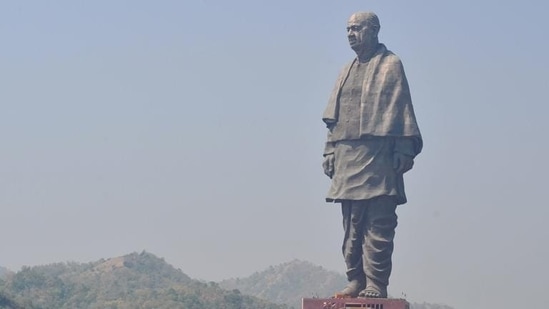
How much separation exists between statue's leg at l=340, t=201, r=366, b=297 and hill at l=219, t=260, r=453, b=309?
125 meters

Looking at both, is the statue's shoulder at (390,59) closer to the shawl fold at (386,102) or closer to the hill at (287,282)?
the shawl fold at (386,102)

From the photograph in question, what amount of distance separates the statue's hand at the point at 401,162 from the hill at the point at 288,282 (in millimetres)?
125901

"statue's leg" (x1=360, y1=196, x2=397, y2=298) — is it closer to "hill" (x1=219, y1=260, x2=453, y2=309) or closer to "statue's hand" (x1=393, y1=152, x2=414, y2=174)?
"statue's hand" (x1=393, y1=152, x2=414, y2=174)

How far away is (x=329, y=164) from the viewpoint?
26.1 meters

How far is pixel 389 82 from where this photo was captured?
2550cm

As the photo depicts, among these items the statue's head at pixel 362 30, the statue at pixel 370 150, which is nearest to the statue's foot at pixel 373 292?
the statue at pixel 370 150

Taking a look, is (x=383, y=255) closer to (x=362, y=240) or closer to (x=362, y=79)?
(x=362, y=240)

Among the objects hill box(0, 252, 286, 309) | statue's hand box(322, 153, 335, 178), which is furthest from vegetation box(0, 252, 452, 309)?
statue's hand box(322, 153, 335, 178)

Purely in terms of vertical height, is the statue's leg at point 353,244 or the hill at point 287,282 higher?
the hill at point 287,282

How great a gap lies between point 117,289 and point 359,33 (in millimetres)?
68277

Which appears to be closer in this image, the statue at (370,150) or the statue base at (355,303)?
the statue base at (355,303)

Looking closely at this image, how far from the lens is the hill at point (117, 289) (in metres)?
74.6

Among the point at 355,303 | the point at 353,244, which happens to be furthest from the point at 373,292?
the point at 353,244

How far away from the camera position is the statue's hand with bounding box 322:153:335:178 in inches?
1026
